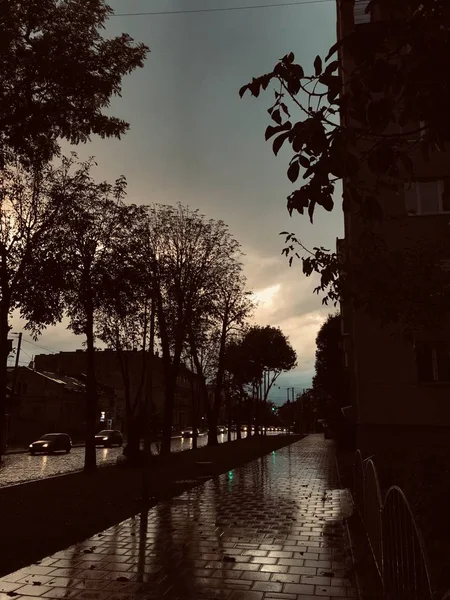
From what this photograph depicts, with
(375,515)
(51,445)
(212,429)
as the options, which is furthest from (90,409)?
(212,429)

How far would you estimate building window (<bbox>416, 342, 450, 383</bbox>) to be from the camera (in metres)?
17.0

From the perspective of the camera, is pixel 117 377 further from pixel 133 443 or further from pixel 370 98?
pixel 370 98

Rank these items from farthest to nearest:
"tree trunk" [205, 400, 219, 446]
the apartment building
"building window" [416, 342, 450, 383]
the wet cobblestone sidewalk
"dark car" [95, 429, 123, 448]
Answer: "dark car" [95, 429, 123, 448] → "tree trunk" [205, 400, 219, 446] → "building window" [416, 342, 450, 383] → the apartment building → the wet cobblestone sidewalk

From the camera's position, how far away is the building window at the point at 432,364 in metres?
17.0

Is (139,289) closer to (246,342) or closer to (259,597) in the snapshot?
(259,597)

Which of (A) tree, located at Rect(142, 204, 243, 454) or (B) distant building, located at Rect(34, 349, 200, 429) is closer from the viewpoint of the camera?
(A) tree, located at Rect(142, 204, 243, 454)

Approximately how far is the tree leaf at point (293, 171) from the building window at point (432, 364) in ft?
48.6

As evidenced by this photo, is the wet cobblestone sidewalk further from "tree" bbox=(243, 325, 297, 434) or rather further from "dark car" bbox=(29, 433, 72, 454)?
"tree" bbox=(243, 325, 297, 434)

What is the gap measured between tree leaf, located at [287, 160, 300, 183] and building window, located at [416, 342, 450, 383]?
1482cm

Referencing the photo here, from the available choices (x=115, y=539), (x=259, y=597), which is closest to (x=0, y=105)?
(x=115, y=539)

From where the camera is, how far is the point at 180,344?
90.8 ft

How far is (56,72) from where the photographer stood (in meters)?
8.87

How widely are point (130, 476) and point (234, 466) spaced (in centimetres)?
503

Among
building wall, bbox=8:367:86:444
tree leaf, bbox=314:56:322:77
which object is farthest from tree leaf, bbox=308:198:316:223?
building wall, bbox=8:367:86:444
